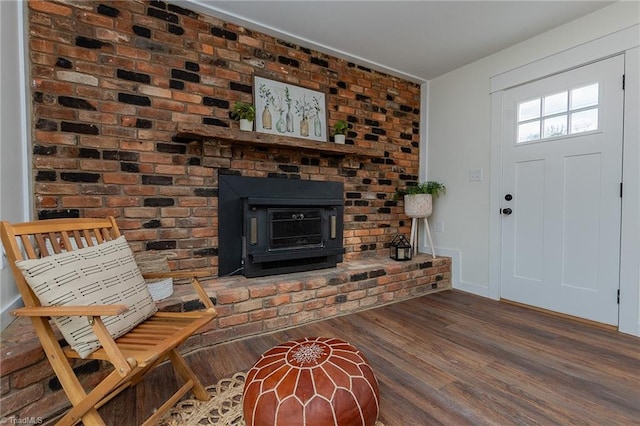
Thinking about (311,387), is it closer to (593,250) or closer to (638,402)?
(638,402)

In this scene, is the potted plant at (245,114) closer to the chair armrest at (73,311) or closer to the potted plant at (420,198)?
the chair armrest at (73,311)

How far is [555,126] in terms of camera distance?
2.59m

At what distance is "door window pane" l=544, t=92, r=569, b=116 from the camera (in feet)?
8.36

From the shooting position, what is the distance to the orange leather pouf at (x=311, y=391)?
101 cm

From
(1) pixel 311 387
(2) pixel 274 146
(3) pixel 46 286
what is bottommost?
(1) pixel 311 387

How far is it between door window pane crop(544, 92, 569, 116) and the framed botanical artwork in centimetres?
199

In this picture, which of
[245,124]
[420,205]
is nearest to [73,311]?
[245,124]

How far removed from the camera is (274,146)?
8.58ft

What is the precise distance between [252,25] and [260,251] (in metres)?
1.90

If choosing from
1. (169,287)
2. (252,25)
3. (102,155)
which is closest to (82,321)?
(169,287)

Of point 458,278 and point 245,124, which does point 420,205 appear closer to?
point 458,278

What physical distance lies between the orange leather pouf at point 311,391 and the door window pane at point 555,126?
2675 millimetres

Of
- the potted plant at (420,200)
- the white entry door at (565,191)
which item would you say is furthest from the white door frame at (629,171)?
the potted plant at (420,200)

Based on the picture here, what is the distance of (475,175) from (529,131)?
617 mm
